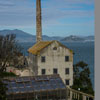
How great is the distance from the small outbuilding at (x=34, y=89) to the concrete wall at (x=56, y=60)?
33.5 feet

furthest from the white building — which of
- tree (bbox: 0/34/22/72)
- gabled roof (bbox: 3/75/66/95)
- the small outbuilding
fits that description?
the small outbuilding

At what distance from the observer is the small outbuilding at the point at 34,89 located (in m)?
14.6

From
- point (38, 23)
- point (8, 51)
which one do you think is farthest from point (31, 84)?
point (38, 23)

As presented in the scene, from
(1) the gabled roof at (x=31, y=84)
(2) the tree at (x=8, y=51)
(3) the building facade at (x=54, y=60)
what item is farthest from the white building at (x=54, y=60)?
(1) the gabled roof at (x=31, y=84)

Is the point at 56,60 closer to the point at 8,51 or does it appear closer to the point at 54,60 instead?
the point at 54,60

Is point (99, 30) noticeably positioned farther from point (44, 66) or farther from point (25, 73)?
point (25, 73)

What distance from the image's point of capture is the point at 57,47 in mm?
26000

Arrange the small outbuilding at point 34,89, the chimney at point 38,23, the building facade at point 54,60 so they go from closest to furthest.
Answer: the small outbuilding at point 34,89 < the building facade at point 54,60 < the chimney at point 38,23

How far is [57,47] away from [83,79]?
5896 mm

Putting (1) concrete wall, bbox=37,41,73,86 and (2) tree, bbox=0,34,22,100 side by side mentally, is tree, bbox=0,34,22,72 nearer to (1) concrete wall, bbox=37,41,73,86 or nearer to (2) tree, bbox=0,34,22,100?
(2) tree, bbox=0,34,22,100

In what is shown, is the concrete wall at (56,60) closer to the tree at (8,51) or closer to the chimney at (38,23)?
the tree at (8,51)

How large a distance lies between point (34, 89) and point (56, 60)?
38.2 ft

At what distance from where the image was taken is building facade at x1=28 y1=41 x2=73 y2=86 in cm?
2589

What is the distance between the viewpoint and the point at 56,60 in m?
26.5
